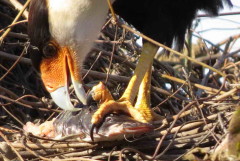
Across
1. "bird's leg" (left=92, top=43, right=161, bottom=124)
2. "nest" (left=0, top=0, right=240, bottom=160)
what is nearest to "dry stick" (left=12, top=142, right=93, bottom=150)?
"nest" (left=0, top=0, right=240, bottom=160)

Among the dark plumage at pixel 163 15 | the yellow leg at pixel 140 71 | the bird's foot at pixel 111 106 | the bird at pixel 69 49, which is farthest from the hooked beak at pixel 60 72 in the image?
the dark plumage at pixel 163 15

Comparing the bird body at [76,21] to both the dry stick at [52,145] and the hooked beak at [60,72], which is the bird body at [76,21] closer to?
the hooked beak at [60,72]

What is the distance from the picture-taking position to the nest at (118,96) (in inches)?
120

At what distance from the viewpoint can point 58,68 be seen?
3623mm

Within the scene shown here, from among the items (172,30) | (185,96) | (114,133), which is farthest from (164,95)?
(114,133)

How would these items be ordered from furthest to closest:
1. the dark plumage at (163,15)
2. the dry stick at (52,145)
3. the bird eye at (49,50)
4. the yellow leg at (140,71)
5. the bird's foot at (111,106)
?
the dark plumage at (163,15) < the yellow leg at (140,71) < the bird eye at (49,50) < the bird's foot at (111,106) < the dry stick at (52,145)

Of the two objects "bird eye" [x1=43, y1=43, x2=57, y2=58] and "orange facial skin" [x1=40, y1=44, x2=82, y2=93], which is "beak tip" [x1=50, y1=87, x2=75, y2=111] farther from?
"bird eye" [x1=43, y1=43, x2=57, y2=58]

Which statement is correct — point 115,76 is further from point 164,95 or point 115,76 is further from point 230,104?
point 230,104

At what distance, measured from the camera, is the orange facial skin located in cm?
357

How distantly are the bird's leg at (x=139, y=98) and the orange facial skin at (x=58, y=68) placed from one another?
25cm

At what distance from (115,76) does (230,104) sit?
1090 mm

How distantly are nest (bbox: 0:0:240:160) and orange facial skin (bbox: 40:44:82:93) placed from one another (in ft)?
0.40

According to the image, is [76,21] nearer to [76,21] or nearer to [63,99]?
[76,21]

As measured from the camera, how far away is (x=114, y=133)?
3.12 m
